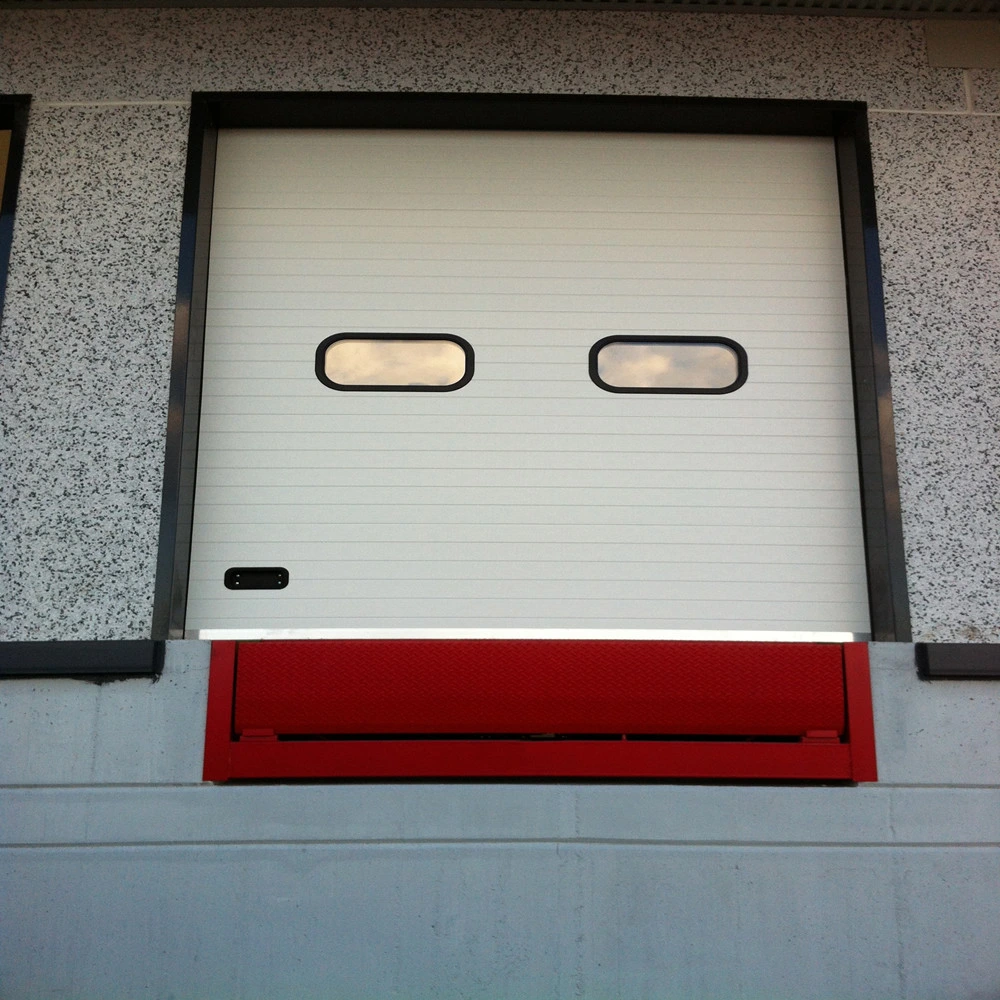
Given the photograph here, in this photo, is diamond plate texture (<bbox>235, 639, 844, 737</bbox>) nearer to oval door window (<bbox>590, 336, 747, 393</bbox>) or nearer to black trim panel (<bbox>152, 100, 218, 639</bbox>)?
black trim panel (<bbox>152, 100, 218, 639</bbox>)

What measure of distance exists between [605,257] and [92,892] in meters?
2.19

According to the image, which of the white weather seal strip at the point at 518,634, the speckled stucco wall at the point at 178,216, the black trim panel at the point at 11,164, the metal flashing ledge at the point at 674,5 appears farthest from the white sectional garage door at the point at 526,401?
the black trim panel at the point at 11,164

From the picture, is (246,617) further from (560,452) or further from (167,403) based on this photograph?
(560,452)

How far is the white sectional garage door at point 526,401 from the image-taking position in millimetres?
Result: 2412

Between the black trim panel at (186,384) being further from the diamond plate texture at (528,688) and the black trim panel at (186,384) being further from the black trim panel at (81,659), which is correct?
the diamond plate texture at (528,688)

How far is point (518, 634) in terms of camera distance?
2.37 metres

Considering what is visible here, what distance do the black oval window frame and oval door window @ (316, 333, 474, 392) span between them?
375 mm

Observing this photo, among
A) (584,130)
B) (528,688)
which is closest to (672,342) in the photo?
(584,130)

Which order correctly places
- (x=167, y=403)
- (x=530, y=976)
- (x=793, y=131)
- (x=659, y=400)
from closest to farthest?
(x=530, y=976) → (x=167, y=403) → (x=659, y=400) → (x=793, y=131)

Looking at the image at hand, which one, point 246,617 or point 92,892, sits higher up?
point 246,617

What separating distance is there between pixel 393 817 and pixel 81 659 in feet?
2.90

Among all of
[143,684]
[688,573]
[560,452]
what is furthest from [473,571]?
[143,684]

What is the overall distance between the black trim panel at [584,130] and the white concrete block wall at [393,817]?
0.18 feet

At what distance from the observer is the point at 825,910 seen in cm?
209
